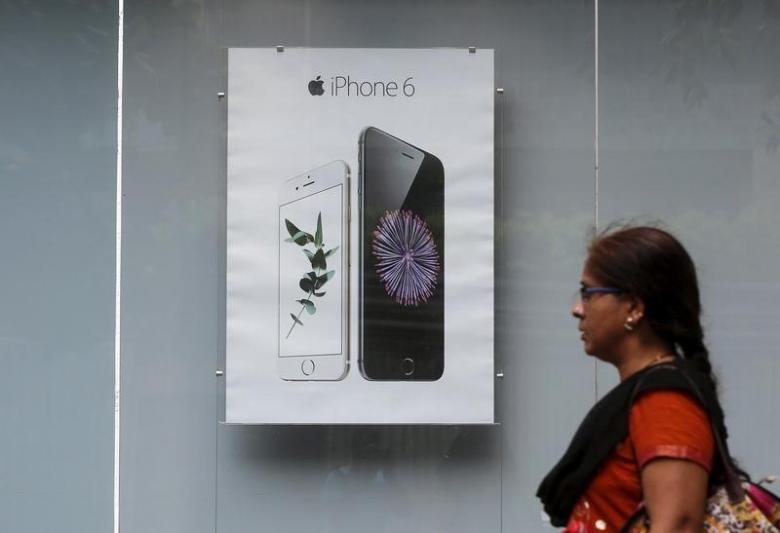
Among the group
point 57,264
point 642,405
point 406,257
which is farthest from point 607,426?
point 57,264

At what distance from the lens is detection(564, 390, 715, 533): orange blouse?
2.23 meters

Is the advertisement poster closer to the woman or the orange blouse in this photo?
the woman

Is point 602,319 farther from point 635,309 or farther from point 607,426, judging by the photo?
point 607,426

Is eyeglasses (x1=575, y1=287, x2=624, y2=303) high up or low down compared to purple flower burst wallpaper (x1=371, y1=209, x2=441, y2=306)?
down

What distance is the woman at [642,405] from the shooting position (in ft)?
7.30

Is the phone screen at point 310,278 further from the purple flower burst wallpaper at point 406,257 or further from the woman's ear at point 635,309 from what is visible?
the woman's ear at point 635,309

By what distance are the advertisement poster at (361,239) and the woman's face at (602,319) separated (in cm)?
299

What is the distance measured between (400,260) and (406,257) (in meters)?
0.03

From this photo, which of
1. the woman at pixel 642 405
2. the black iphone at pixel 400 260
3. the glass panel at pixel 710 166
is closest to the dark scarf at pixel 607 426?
the woman at pixel 642 405

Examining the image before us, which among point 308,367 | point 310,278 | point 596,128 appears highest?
point 596,128

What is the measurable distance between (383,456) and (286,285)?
920 millimetres

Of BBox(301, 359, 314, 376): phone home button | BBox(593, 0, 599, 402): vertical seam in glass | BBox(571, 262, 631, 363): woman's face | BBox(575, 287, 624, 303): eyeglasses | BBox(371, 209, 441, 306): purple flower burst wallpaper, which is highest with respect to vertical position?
BBox(593, 0, 599, 402): vertical seam in glass

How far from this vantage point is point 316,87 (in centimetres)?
555

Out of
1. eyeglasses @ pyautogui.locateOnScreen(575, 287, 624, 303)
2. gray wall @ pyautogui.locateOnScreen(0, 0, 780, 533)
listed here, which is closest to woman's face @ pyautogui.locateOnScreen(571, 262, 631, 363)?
eyeglasses @ pyautogui.locateOnScreen(575, 287, 624, 303)
